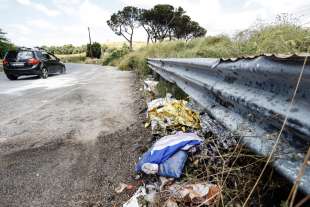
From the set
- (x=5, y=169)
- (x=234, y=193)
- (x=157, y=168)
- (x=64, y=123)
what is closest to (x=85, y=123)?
(x=64, y=123)

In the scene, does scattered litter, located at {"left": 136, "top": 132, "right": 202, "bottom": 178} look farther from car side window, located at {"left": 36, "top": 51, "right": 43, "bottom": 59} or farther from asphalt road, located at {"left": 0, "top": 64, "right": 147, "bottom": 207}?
car side window, located at {"left": 36, "top": 51, "right": 43, "bottom": 59}

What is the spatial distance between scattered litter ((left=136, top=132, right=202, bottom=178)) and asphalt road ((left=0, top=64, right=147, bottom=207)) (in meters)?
0.30

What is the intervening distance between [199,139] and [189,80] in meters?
1.31

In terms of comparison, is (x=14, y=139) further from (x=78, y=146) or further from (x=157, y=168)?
(x=157, y=168)

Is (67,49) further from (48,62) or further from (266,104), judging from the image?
(266,104)

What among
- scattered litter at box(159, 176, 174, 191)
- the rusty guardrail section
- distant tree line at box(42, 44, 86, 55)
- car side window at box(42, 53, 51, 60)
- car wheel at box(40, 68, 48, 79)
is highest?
the rusty guardrail section

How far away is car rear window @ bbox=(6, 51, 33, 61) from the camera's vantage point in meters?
14.1

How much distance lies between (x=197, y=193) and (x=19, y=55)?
14.8m

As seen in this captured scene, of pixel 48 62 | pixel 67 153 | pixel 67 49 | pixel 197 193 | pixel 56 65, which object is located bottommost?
pixel 67 49

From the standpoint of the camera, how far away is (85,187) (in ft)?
6.92

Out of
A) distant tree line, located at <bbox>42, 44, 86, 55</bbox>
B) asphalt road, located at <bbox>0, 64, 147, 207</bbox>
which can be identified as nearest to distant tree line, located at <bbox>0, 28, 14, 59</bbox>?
asphalt road, located at <bbox>0, 64, 147, 207</bbox>

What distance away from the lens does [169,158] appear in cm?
192

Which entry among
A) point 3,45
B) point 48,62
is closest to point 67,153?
point 48,62

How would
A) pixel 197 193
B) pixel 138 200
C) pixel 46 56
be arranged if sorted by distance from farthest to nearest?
1. pixel 46 56
2. pixel 138 200
3. pixel 197 193
